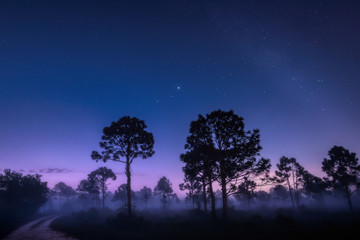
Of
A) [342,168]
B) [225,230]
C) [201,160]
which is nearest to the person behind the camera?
[225,230]

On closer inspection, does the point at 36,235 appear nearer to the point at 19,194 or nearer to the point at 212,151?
the point at 212,151

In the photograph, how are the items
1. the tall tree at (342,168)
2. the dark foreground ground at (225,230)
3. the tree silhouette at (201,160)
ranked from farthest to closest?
the tall tree at (342,168), the tree silhouette at (201,160), the dark foreground ground at (225,230)

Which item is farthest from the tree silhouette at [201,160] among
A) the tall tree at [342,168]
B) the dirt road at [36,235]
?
the tall tree at [342,168]

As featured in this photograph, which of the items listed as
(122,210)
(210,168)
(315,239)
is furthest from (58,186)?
(315,239)

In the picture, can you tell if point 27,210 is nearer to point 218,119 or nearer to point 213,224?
point 213,224

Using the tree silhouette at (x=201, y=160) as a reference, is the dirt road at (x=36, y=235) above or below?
below

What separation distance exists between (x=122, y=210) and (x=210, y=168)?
12.9m

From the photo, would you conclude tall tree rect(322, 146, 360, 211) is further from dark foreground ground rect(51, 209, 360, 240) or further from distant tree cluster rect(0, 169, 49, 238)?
distant tree cluster rect(0, 169, 49, 238)

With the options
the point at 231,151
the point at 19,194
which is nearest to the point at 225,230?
the point at 231,151

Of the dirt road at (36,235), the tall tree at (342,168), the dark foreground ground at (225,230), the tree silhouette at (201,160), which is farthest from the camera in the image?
the tall tree at (342,168)

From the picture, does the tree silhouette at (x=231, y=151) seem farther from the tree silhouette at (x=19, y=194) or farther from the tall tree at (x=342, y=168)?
the tree silhouette at (x=19, y=194)

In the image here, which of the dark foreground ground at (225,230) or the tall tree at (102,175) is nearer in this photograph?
the dark foreground ground at (225,230)

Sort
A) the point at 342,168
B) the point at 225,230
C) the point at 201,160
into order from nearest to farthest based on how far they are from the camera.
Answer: the point at 225,230 → the point at 201,160 → the point at 342,168

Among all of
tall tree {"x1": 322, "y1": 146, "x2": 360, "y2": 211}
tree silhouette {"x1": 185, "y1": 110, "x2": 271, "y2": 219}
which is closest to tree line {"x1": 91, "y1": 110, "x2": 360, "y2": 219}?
tree silhouette {"x1": 185, "y1": 110, "x2": 271, "y2": 219}
